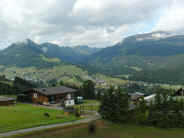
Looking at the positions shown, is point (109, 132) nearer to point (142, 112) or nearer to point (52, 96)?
point (142, 112)

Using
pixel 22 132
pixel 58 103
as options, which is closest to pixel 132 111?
pixel 22 132

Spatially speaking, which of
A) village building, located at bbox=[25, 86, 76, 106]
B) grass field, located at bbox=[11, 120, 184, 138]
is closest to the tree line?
grass field, located at bbox=[11, 120, 184, 138]

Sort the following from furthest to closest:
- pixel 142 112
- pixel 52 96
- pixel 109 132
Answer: pixel 52 96
pixel 142 112
pixel 109 132

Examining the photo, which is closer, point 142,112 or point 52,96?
point 142,112

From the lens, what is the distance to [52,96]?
68.0m

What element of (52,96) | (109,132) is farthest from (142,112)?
(52,96)

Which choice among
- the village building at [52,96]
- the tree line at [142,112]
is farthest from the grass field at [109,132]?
the village building at [52,96]

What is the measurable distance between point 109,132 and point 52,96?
3931cm

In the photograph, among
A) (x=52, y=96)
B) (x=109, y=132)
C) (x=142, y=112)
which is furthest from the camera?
(x=52, y=96)

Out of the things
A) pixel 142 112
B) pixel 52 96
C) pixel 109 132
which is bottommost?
pixel 109 132

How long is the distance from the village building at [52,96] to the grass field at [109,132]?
33124 millimetres

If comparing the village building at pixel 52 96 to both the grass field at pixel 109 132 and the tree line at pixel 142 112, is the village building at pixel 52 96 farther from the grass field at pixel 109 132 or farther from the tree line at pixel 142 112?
the grass field at pixel 109 132

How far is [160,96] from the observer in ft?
133

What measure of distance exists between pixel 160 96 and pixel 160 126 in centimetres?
627
